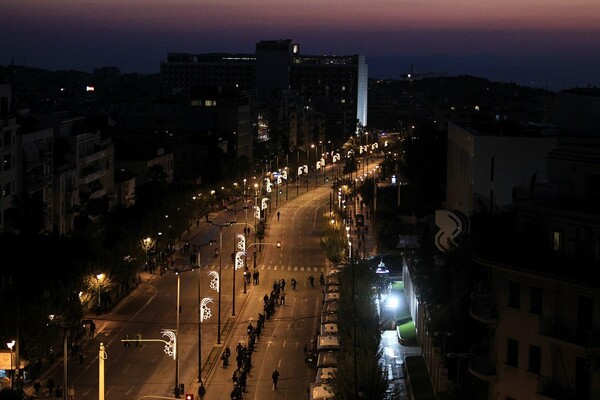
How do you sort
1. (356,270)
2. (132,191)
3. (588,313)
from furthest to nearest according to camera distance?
(132,191) → (356,270) → (588,313)

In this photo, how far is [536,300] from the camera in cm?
2275

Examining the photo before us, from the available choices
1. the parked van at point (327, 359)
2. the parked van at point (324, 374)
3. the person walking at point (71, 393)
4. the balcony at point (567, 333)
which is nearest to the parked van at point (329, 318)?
the parked van at point (327, 359)

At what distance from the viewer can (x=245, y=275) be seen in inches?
2469

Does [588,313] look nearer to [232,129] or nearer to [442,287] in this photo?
[442,287]

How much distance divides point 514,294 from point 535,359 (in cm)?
136

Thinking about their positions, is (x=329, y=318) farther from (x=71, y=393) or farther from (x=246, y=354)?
(x=71, y=393)

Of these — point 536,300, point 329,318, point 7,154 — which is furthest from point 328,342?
point 7,154

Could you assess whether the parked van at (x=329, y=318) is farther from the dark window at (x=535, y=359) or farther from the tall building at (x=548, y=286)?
the dark window at (x=535, y=359)

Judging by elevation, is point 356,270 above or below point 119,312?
above

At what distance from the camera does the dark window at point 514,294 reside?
75.9 ft

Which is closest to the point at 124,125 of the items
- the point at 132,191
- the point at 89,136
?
the point at 132,191

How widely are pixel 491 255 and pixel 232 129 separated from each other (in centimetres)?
11013

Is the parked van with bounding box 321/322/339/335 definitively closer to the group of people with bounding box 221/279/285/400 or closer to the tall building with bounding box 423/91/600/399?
the group of people with bounding box 221/279/285/400

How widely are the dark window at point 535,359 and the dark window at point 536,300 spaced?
0.73 meters
